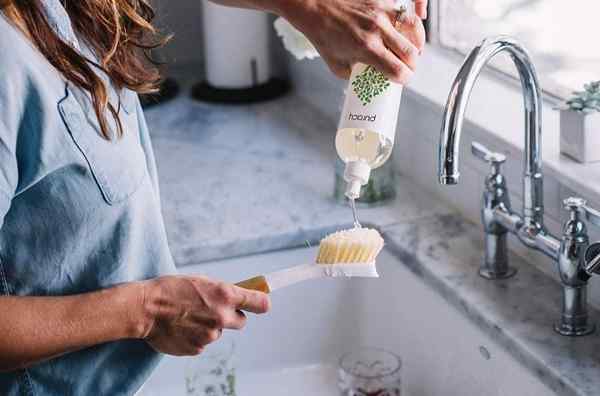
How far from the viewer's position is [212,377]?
151 cm

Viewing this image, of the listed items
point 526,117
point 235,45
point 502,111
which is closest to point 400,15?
point 526,117

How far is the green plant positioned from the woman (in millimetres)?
286

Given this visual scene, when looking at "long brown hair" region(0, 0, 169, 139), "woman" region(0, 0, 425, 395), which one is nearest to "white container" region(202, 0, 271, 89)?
"long brown hair" region(0, 0, 169, 139)

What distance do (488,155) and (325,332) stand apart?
0.46 m

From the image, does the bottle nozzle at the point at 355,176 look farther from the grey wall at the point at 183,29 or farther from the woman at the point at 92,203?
the grey wall at the point at 183,29

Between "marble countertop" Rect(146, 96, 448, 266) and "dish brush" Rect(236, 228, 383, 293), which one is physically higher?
"dish brush" Rect(236, 228, 383, 293)

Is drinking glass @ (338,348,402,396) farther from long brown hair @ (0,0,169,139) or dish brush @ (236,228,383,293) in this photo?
long brown hair @ (0,0,169,139)

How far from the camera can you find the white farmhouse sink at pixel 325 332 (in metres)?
1.55

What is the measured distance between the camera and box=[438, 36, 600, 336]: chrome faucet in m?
1.17

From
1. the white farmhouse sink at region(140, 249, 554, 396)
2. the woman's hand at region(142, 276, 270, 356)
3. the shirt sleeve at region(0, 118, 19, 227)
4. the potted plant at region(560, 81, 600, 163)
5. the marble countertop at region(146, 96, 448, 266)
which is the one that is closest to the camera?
the shirt sleeve at region(0, 118, 19, 227)

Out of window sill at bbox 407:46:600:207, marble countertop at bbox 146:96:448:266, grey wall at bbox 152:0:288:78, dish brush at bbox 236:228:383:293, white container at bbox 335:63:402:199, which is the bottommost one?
marble countertop at bbox 146:96:448:266

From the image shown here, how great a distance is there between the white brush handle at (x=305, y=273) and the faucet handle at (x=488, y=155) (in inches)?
13.1

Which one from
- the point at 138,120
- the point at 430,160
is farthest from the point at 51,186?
the point at 430,160

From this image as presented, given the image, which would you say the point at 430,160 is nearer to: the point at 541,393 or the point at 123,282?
the point at 541,393
